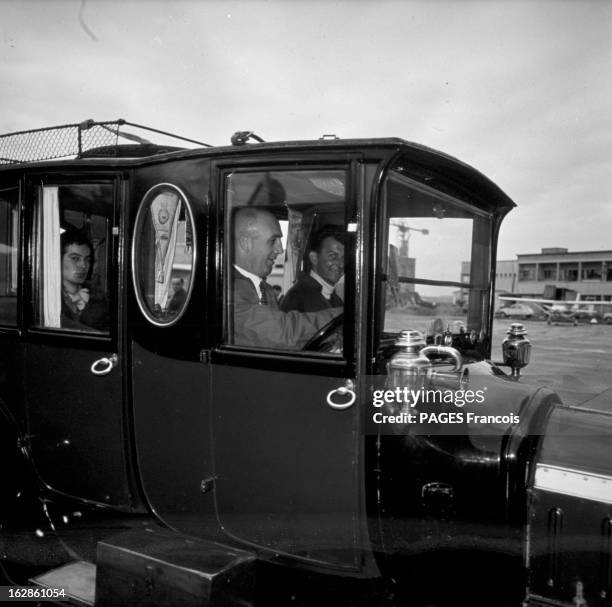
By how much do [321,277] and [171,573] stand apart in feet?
4.46

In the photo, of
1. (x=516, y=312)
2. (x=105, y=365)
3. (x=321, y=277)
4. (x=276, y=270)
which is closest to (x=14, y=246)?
(x=105, y=365)

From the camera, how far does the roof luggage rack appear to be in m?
2.93

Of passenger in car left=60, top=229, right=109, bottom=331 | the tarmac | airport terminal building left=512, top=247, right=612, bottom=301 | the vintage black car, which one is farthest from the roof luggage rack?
airport terminal building left=512, top=247, right=612, bottom=301

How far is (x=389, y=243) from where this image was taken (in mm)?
2277

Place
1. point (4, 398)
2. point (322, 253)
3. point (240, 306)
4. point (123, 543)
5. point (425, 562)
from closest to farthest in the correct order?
point (425, 562)
point (123, 543)
point (240, 306)
point (322, 253)
point (4, 398)

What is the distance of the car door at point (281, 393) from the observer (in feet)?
6.58

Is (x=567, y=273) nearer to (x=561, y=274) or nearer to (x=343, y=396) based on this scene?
(x=561, y=274)

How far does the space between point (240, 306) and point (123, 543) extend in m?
1.02

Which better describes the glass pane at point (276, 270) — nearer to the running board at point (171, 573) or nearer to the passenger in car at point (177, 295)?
the passenger in car at point (177, 295)

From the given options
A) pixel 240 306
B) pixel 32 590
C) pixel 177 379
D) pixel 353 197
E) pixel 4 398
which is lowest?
pixel 32 590

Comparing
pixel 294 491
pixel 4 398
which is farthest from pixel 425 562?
pixel 4 398

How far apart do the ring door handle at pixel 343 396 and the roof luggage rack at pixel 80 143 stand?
172cm

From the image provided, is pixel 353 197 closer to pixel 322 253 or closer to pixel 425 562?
pixel 322 253
